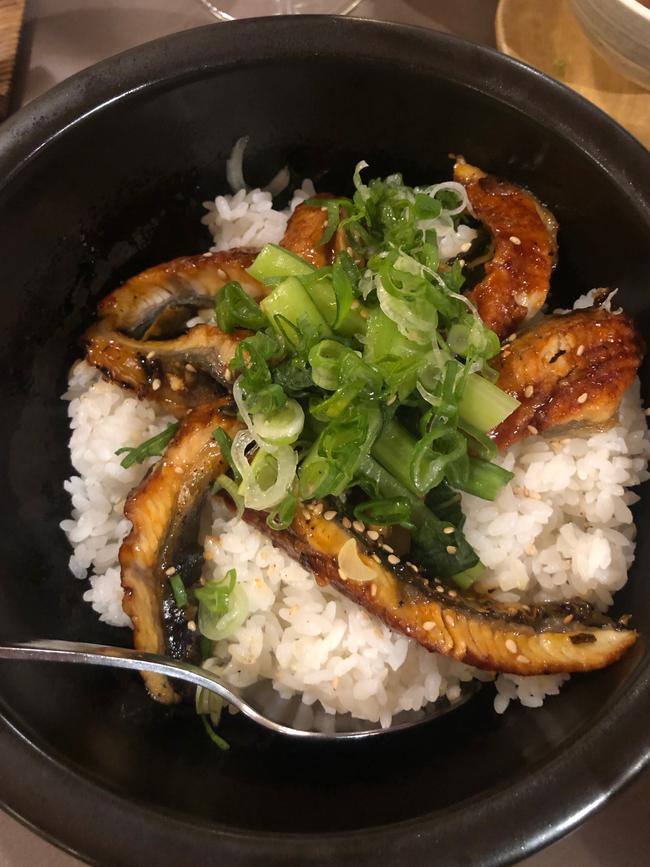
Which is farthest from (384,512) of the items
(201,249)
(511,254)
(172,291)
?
(201,249)

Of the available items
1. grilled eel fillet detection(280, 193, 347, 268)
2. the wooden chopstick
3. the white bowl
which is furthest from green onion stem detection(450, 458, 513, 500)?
the wooden chopstick

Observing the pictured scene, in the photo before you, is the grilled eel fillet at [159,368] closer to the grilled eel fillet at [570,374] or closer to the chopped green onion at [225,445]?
the chopped green onion at [225,445]

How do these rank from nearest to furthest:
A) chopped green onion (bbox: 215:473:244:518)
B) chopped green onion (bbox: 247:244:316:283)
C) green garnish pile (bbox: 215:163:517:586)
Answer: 1. green garnish pile (bbox: 215:163:517:586)
2. chopped green onion (bbox: 215:473:244:518)
3. chopped green onion (bbox: 247:244:316:283)

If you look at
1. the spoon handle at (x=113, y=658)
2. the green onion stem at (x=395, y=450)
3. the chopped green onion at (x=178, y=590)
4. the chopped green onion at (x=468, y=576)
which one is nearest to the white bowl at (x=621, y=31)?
the green onion stem at (x=395, y=450)

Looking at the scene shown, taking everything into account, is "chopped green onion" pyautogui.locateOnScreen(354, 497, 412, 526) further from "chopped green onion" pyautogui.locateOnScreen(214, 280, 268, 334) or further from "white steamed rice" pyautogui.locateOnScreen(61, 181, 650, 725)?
"chopped green onion" pyautogui.locateOnScreen(214, 280, 268, 334)

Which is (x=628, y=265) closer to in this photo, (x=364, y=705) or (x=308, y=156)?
(x=308, y=156)
